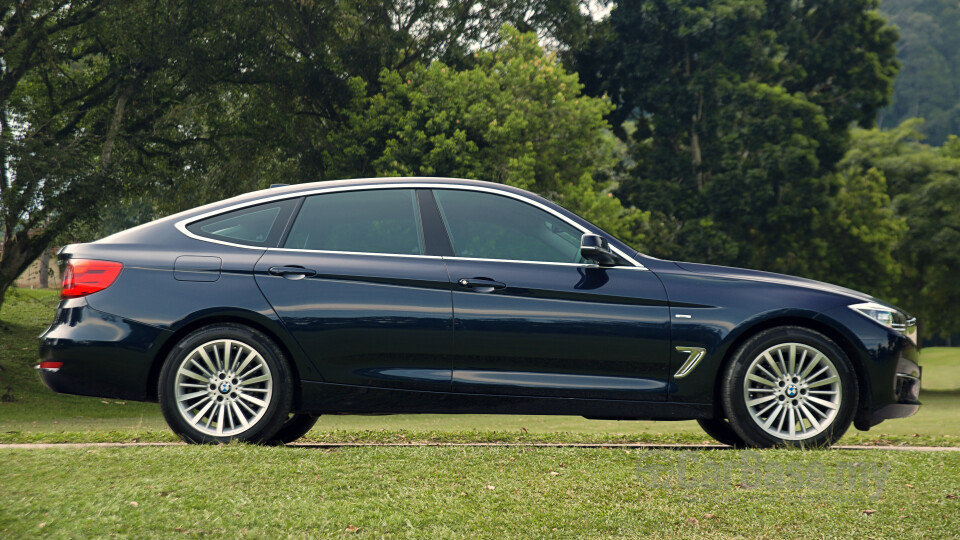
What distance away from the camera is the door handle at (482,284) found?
6047 mm

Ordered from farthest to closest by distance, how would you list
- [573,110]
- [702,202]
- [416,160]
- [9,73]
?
[702,202] → [573,110] → [416,160] → [9,73]

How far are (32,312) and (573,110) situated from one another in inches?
776

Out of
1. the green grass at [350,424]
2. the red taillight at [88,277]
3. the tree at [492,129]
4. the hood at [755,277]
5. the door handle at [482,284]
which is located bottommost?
the green grass at [350,424]

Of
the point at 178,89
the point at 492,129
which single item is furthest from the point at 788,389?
the point at 178,89

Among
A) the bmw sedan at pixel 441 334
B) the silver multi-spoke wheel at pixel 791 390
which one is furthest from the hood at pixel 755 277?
the silver multi-spoke wheel at pixel 791 390

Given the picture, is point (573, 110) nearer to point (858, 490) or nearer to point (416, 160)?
point (416, 160)

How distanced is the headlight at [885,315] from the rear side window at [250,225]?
12.6 ft

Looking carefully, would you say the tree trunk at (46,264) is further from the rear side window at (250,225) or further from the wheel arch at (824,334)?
the wheel arch at (824,334)

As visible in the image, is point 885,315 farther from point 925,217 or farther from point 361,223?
point 925,217

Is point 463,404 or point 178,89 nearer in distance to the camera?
point 463,404

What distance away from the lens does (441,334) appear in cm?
602

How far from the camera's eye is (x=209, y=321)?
6.16 m

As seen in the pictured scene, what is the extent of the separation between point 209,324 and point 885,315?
4.46 metres

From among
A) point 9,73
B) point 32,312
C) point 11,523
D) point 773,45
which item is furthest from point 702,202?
point 11,523
